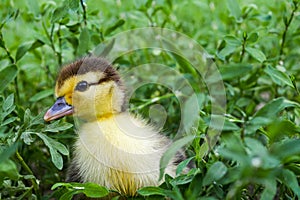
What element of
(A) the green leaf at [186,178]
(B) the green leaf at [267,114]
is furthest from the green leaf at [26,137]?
(B) the green leaf at [267,114]

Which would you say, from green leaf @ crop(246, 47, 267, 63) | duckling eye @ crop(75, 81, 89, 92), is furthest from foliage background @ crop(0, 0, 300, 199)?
duckling eye @ crop(75, 81, 89, 92)

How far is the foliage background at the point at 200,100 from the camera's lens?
3.79 feet

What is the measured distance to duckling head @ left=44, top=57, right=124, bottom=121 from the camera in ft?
5.33

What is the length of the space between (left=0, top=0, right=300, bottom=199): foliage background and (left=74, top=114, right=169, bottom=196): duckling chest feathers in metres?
0.08

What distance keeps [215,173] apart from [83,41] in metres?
0.85

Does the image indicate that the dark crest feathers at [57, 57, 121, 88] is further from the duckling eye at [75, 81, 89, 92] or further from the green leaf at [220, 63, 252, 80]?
the green leaf at [220, 63, 252, 80]

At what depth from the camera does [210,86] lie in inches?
77.7

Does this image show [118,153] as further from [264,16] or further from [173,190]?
[264,16]

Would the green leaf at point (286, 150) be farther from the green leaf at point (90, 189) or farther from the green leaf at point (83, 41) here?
the green leaf at point (83, 41)

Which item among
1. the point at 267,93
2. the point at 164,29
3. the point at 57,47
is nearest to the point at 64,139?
the point at 57,47

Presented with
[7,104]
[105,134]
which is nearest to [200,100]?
[105,134]

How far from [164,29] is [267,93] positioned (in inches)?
20.4

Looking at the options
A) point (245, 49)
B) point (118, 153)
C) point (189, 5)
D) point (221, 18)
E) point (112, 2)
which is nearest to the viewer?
point (118, 153)

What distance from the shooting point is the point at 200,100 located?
71.8 inches
